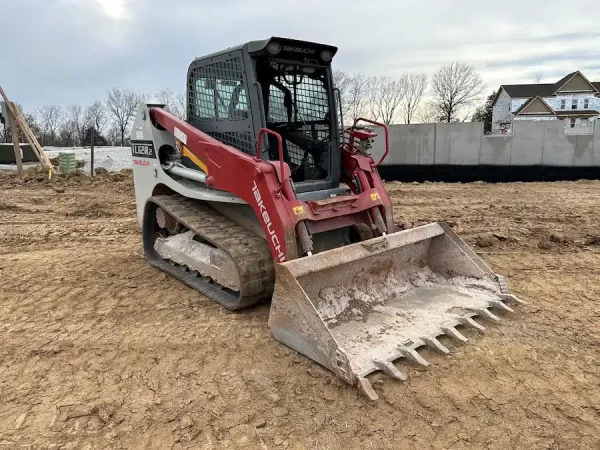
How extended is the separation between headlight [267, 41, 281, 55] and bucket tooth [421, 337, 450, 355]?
261cm

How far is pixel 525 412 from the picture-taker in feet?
9.37

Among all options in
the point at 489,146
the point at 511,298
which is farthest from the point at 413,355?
the point at 489,146

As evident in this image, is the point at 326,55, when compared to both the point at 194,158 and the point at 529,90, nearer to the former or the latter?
the point at 194,158

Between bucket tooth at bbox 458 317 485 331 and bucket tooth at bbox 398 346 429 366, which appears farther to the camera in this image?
bucket tooth at bbox 458 317 485 331

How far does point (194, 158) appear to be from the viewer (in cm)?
476

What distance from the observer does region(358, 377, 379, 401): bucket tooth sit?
9.68 feet

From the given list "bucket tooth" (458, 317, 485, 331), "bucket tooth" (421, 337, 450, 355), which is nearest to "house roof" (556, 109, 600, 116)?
"bucket tooth" (458, 317, 485, 331)

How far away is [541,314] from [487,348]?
0.95 metres

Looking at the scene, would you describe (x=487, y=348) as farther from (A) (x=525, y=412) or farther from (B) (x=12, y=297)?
(B) (x=12, y=297)

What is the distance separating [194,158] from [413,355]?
277 centimetres

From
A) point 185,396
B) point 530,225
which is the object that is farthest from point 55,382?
point 530,225

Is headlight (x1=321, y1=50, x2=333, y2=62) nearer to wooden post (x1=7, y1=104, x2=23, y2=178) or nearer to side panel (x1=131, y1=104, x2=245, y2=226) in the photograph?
side panel (x1=131, y1=104, x2=245, y2=226)

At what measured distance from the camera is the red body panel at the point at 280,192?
3879mm

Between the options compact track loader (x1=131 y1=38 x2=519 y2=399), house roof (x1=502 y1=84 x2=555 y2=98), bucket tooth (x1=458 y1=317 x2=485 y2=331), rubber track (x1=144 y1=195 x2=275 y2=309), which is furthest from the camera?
house roof (x1=502 y1=84 x2=555 y2=98)
